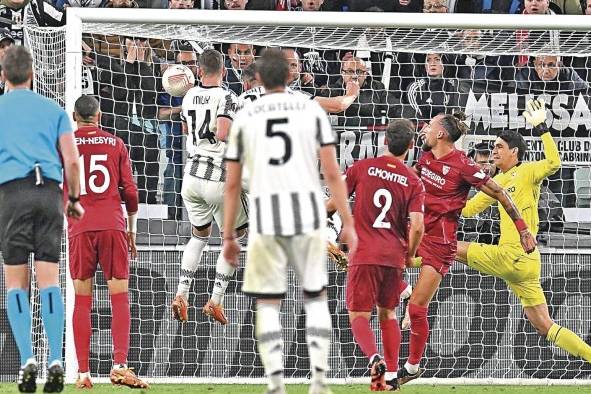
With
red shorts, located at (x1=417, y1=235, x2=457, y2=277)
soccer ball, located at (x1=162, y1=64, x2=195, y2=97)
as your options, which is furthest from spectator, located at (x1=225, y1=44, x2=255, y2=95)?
red shorts, located at (x1=417, y1=235, x2=457, y2=277)

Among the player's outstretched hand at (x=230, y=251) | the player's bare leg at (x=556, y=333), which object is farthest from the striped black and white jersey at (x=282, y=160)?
the player's bare leg at (x=556, y=333)

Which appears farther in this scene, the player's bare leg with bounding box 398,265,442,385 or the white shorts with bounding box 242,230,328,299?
the player's bare leg with bounding box 398,265,442,385

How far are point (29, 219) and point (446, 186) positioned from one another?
415 centimetres

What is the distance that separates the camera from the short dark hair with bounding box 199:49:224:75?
454 inches

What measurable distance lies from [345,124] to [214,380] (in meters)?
2.90

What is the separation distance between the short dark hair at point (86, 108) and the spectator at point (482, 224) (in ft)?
14.7

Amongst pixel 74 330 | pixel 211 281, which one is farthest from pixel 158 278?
pixel 74 330

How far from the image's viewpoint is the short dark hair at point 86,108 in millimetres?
10742

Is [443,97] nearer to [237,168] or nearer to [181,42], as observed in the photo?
[181,42]

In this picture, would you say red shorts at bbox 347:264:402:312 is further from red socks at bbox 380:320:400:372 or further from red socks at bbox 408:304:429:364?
red socks at bbox 408:304:429:364

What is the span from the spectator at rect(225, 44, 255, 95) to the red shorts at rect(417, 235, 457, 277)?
3068 millimetres

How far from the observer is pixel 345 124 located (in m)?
13.5

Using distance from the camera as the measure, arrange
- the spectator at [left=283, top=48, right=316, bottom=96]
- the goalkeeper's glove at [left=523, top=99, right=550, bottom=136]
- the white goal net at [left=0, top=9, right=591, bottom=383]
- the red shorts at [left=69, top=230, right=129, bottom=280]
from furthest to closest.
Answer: the spectator at [left=283, top=48, right=316, bottom=96], the white goal net at [left=0, top=9, right=591, bottom=383], the goalkeeper's glove at [left=523, top=99, right=550, bottom=136], the red shorts at [left=69, top=230, right=129, bottom=280]

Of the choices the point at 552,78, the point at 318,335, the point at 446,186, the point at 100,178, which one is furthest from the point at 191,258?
the point at 552,78
